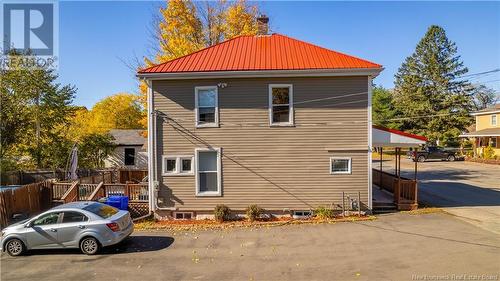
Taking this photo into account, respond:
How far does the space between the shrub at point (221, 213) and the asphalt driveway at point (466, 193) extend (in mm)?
9457

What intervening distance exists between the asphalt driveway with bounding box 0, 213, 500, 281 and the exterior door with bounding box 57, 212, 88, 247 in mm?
467

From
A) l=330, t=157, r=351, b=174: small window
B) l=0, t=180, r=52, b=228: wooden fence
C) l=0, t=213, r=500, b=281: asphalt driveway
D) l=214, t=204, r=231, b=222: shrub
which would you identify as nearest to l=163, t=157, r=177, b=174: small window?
l=214, t=204, r=231, b=222: shrub

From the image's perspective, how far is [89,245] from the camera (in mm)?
12383

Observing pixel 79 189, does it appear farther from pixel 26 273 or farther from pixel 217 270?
pixel 217 270

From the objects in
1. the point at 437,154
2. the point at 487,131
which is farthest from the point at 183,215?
the point at 487,131

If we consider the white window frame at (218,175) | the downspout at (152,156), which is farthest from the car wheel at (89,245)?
the white window frame at (218,175)

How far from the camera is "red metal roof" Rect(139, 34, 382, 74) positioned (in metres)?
16.6

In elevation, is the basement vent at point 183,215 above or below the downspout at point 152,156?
→ below

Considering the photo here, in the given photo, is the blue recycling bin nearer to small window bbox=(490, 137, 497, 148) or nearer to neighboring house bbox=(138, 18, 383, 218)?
neighboring house bbox=(138, 18, 383, 218)

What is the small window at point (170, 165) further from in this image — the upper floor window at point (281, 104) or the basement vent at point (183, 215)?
the upper floor window at point (281, 104)

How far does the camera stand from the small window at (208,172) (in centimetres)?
1694

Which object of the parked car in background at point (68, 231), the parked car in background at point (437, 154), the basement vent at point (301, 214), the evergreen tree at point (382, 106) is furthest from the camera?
the evergreen tree at point (382, 106)

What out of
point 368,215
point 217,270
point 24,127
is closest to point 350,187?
point 368,215

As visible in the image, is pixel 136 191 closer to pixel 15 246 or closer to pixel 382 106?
pixel 15 246
